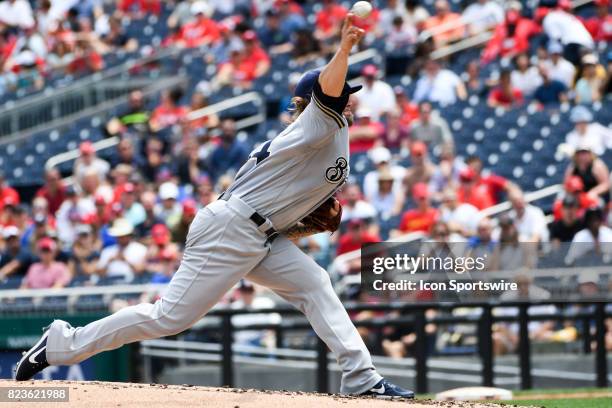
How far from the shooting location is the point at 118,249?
13641 mm

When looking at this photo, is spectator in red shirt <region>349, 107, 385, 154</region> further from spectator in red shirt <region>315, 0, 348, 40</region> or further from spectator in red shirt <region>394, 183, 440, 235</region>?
spectator in red shirt <region>315, 0, 348, 40</region>

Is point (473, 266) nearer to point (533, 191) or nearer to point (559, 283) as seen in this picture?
point (559, 283)

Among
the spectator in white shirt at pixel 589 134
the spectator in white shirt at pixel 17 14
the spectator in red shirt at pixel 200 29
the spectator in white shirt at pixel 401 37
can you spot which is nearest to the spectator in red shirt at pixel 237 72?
the spectator in red shirt at pixel 200 29

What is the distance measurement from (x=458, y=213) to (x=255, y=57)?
553 cm

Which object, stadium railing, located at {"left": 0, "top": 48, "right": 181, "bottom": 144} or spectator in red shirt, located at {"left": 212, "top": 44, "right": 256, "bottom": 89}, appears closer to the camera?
spectator in red shirt, located at {"left": 212, "top": 44, "right": 256, "bottom": 89}

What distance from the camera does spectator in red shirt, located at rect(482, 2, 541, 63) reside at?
51.3ft

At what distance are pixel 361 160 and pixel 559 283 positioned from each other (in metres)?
4.06

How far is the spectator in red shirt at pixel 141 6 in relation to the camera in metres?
20.2

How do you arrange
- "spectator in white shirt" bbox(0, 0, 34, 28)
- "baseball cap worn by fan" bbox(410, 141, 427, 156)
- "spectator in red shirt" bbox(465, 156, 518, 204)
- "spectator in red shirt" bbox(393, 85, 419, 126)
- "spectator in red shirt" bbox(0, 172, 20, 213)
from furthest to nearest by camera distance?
"spectator in white shirt" bbox(0, 0, 34, 28)
"spectator in red shirt" bbox(0, 172, 20, 213)
"spectator in red shirt" bbox(393, 85, 419, 126)
"baseball cap worn by fan" bbox(410, 141, 427, 156)
"spectator in red shirt" bbox(465, 156, 518, 204)

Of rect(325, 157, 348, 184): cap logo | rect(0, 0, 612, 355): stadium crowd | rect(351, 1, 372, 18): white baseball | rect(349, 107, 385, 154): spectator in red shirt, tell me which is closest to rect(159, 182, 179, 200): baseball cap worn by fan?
rect(0, 0, 612, 355): stadium crowd

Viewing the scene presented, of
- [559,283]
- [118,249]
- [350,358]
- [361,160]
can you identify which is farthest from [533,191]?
[350,358]

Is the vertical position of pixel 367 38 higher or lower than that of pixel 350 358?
higher

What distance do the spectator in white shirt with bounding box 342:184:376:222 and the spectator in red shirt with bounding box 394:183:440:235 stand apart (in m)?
0.32

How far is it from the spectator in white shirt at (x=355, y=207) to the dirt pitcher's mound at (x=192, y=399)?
5.89 metres
